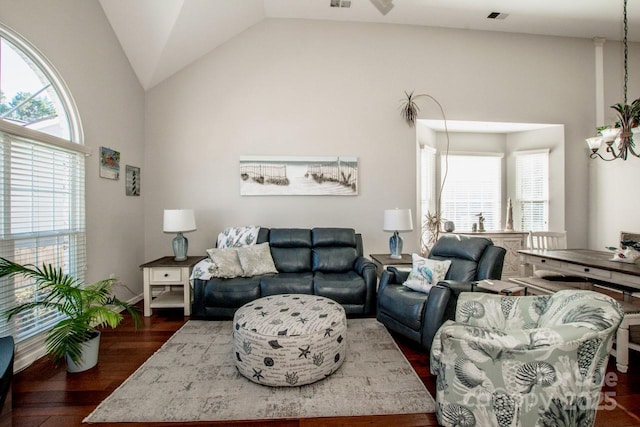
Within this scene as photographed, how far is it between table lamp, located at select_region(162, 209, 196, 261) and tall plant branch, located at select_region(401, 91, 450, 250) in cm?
335

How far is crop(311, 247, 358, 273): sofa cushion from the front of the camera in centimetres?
355

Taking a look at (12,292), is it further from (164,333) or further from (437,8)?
(437,8)

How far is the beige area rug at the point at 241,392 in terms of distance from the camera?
5.66 feet

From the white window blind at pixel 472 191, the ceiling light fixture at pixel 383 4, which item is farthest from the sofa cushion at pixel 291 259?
the white window blind at pixel 472 191

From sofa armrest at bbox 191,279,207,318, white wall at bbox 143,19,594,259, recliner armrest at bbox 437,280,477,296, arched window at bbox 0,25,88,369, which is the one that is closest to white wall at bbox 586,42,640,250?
white wall at bbox 143,19,594,259

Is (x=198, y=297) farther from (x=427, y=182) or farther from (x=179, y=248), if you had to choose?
(x=427, y=182)

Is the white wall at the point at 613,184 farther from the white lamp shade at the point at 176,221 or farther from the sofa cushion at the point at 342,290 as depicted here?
the white lamp shade at the point at 176,221

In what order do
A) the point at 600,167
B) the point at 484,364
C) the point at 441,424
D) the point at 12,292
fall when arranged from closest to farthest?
the point at 484,364 → the point at 441,424 → the point at 12,292 → the point at 600,167

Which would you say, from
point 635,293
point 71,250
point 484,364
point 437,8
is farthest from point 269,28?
point 635,293

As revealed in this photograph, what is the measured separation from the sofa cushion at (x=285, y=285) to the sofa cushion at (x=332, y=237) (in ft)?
2.13

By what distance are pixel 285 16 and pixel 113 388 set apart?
15.3ft

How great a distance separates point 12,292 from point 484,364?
3.32 m

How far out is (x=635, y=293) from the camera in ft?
9.26

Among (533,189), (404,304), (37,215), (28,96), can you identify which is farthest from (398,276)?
(28,96)
